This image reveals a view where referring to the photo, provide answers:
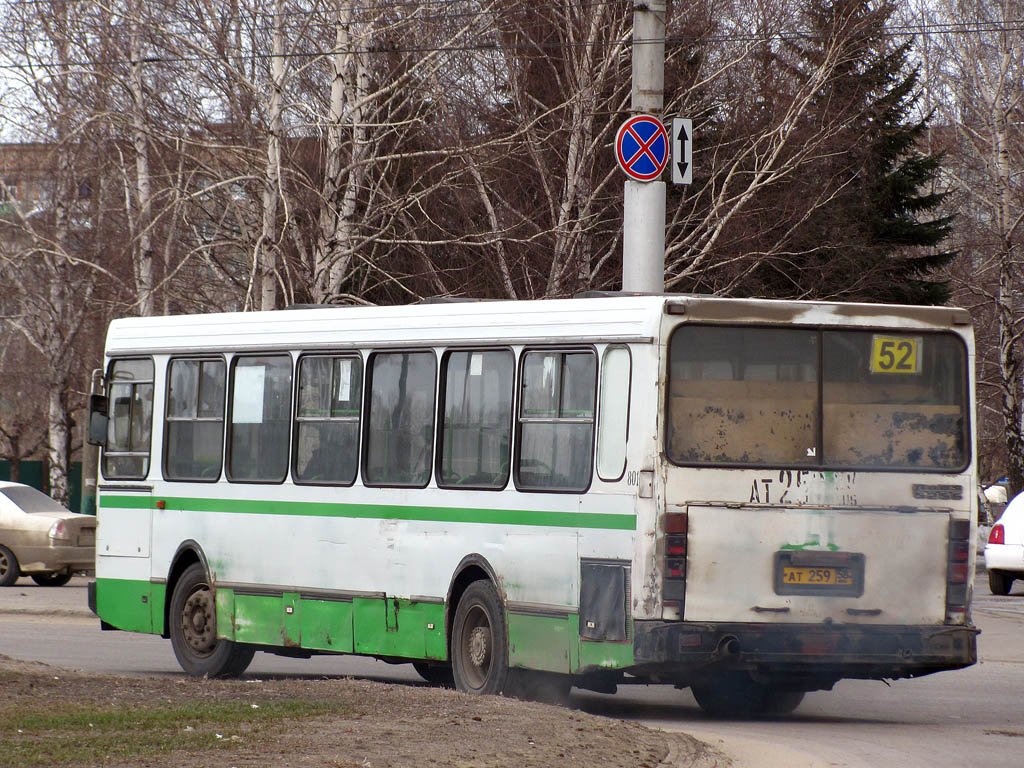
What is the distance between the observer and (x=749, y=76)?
84.1ft

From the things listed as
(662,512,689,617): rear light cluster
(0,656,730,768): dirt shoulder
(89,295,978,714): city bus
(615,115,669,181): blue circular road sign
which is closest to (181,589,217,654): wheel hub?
Result: (89,295,978,714): city bus

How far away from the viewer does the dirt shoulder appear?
27.2 feet

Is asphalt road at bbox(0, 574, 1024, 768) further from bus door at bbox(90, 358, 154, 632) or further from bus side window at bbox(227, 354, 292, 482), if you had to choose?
bus side window at bbox(227, 354, 292, 482)

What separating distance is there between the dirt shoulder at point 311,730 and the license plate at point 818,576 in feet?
4.25

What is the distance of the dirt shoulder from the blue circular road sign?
6.51 metres

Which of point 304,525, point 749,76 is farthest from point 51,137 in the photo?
point 304,525

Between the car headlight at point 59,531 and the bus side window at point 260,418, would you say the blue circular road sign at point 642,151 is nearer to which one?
the bus side window at point 260,418

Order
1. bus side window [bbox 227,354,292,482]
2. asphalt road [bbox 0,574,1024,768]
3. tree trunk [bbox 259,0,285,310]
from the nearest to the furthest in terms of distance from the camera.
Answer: asphalt road [bbox 0,574,1024,768], bus side window [bbox 227,354,292,482], tree trunk [bbox 259,0,285,310]

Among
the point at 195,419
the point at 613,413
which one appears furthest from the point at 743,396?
the point at 195,419

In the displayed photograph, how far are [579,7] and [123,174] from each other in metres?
6.42

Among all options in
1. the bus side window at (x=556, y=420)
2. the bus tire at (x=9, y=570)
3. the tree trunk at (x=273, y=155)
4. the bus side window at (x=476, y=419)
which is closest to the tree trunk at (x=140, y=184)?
the tree trunk at (x=273, y=155)

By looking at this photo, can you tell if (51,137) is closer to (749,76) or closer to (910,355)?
(749,76)

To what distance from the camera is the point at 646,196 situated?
1619 cm

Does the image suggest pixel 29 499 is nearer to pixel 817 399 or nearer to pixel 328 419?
pixel 328 419
